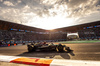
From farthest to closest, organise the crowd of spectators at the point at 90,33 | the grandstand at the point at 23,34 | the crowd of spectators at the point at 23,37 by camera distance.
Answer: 1. the crowd of spectators at the point at 90,33
2. the grandstand at the point at 23,34
3. the crowd of spectators at the point at 23,37

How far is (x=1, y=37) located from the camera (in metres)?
30.6

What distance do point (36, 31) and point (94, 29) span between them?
43.5 meters

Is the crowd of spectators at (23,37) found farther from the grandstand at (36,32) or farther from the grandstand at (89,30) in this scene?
the grandstand at (89,30)

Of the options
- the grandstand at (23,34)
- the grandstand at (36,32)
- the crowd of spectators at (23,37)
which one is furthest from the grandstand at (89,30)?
the crowd of spectators at (23,37)

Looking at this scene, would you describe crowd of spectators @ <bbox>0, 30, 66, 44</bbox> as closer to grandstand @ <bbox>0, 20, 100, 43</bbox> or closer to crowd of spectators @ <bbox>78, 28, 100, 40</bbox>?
grandstand @ <bbox>0, 20, 100, 43</bbox>

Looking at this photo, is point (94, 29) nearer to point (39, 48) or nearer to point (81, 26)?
point (81, 26)

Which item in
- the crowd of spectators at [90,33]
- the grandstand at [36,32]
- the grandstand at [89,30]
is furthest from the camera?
the crowd of spectators at [90,33]

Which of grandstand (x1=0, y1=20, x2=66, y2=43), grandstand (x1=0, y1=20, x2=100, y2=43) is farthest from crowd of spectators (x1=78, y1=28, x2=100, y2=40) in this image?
grandstand (x1=0, y1=20, x2=66, y2=43)

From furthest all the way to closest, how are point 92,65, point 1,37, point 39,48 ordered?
point 1,37 < point 39,48 < point 92,65

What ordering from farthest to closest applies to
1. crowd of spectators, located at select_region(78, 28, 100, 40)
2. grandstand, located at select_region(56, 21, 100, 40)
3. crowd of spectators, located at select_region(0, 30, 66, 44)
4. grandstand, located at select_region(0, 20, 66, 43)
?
crowd of spectators, located at select_region(78, 28, 100, 40) → grandstand, located at select_region(56, 21, 100, 40) → grandstand, located at select_region(0, 20, 66, 43) → crowd of spectators, located at select_region(0, 30, 66, 44)

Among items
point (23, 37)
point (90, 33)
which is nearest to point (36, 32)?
point (23, 37)

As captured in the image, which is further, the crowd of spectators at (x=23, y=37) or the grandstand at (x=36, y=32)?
the grandstand at (x=36, y=32)

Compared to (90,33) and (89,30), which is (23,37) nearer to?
(89,30)

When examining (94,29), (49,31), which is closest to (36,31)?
(49,31)
